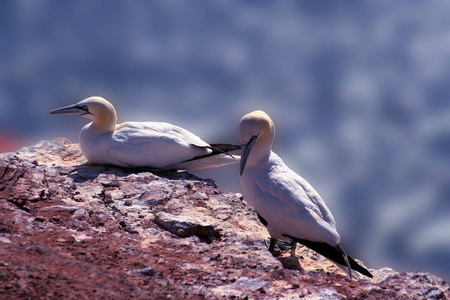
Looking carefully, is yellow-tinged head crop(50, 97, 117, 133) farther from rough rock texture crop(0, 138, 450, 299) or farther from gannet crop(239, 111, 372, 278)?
gannet crop(239, 111, 372, 278)

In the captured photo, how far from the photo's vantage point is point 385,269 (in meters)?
7.00

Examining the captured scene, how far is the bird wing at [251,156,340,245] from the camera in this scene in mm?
5801

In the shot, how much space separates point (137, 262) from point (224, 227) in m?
1.75

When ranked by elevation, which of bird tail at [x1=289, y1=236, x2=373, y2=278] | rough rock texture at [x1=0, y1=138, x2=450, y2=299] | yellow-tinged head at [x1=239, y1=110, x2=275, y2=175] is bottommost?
rough rock texture at [x1=0, y1=138, x2=450, y2=299]

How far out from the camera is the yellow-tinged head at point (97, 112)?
29.2ft

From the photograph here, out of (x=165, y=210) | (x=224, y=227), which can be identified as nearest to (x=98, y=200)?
(x=165, y=210)

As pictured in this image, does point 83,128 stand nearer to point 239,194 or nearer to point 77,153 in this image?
point 77,153

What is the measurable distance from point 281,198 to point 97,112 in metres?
4.09

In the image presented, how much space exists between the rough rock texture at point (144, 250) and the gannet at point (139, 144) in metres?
0.95

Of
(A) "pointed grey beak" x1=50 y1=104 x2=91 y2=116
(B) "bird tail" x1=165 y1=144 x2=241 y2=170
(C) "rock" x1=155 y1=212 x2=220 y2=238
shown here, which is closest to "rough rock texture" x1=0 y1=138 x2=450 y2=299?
(C) "rock" x1=155 y1=212 x2=220 y2=238

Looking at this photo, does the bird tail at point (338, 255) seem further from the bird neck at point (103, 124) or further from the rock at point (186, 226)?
the bird neck at point (103, 124)

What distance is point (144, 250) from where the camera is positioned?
17.0ft

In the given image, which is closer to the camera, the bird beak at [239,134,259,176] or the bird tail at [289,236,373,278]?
the bird tail at [289,236,373,278]

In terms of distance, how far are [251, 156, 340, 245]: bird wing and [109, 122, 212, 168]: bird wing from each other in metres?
2.62
